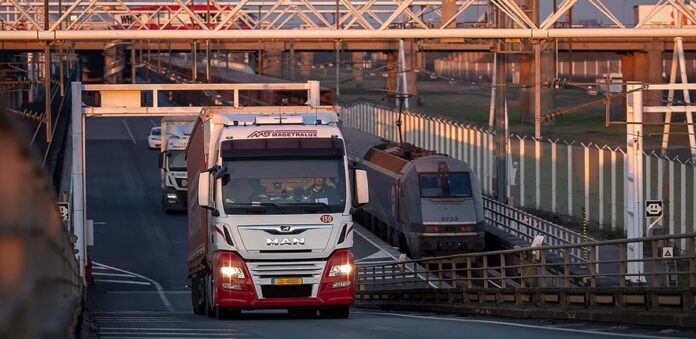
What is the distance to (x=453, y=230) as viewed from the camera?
129 ft

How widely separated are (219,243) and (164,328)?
8.25 feet

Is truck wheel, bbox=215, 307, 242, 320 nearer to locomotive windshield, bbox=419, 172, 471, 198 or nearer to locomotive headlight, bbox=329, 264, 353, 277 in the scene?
locomotive headlight, bbox=329, 264, 353, 277

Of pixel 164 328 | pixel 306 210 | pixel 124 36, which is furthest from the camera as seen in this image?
pixel 124 36

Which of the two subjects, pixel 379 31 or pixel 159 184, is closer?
pixel 379 31

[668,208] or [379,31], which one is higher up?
[379,31]

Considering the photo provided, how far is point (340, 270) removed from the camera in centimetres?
1919

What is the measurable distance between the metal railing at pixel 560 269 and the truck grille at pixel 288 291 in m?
3.25

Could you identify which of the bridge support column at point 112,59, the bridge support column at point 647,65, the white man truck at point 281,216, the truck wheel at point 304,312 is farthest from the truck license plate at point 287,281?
the bridge support column at point 647,65

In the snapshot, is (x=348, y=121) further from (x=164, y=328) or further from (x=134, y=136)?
(x=164, y=328)

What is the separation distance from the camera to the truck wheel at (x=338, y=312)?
1983cm

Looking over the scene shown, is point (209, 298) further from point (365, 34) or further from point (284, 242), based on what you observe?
point (365, 34)

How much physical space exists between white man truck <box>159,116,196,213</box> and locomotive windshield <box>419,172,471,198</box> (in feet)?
41.6

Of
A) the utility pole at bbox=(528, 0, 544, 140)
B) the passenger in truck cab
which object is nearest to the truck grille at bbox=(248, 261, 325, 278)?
the passenger in truck cab

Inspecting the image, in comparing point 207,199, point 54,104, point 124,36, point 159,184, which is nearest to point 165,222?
point 159,184
